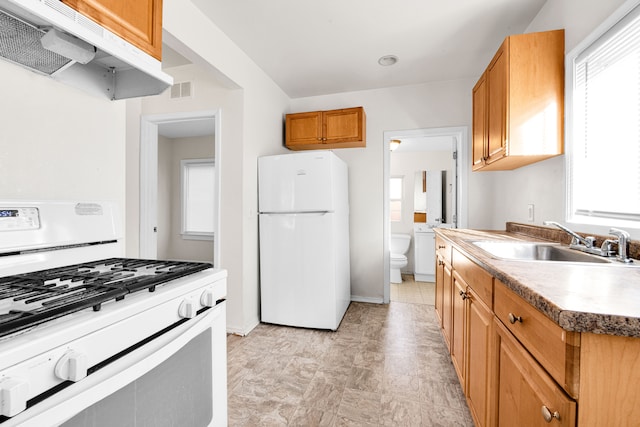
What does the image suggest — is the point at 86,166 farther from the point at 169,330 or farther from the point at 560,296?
the point at 560,296

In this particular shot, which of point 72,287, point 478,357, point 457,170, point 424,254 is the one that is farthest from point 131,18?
point 424,254

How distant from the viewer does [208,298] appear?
108 centimetres

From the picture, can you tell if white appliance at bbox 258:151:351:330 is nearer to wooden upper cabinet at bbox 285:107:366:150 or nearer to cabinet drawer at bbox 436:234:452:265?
wooden upper cabinet at bbox 285:107:366:150

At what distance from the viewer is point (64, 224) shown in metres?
1.19

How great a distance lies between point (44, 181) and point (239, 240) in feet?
5.02

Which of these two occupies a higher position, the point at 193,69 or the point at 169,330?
the point at 193,69

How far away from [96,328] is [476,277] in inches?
55.6

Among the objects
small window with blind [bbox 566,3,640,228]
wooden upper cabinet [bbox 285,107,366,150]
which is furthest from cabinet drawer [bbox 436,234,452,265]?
wooden upper cabinet [bbox 285,107,366,150]

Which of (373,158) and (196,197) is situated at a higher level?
(373,158)

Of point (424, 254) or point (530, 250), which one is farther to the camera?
point (424, 254)

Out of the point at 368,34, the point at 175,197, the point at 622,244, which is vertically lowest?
the point at 622,244

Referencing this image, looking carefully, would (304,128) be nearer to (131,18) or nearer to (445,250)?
(445,250)

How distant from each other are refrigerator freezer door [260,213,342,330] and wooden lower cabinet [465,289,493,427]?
1360 mm

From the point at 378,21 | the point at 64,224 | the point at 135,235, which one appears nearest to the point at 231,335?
the point at 135,235
